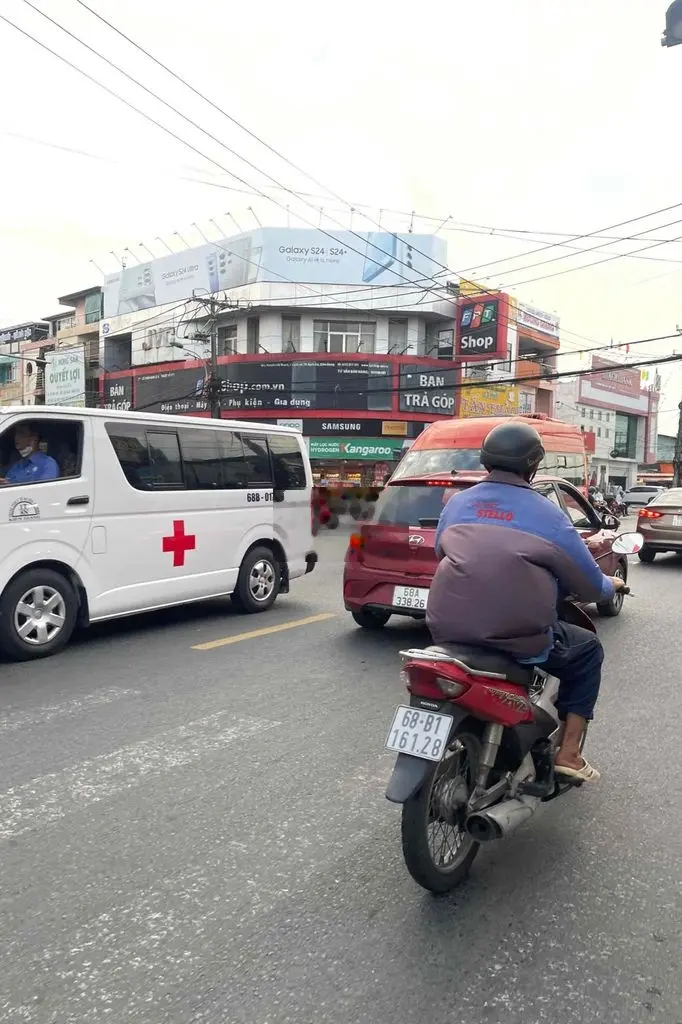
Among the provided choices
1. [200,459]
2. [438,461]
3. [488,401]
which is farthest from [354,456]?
[200,459]

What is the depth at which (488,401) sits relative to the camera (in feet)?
133

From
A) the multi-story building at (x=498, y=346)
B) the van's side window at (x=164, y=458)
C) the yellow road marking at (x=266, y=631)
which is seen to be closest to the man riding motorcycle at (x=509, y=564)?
the yellow road marking at (x=266, y=631)

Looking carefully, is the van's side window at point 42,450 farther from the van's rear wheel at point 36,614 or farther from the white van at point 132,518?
the van's rear wheel at point 36,614

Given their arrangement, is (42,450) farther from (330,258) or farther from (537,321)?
(537,321)

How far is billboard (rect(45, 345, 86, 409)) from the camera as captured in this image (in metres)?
46.1

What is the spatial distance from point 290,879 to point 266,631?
4.37 metres

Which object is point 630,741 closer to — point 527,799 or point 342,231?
point 527,799

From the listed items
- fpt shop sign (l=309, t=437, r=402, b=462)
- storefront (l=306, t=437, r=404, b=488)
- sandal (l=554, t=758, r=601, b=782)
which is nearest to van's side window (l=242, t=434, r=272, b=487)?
sandal (l=554, t=758, r=601, b=782)

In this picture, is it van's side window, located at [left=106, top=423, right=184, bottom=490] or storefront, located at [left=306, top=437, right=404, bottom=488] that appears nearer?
van's side window, located at [left=106, top=423, right=184, bottom=490]

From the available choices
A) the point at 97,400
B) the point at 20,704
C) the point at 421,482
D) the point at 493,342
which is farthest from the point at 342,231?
the point at 20,704

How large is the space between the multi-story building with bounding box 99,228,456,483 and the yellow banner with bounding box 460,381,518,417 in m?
1.32

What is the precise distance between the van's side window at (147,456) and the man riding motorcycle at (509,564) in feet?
14.2

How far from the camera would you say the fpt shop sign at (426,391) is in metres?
36.4

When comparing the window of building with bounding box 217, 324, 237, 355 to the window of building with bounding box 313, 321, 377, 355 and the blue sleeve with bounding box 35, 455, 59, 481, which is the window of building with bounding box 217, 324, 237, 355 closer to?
the window of building with bounding box 313, 321, 377, 355
